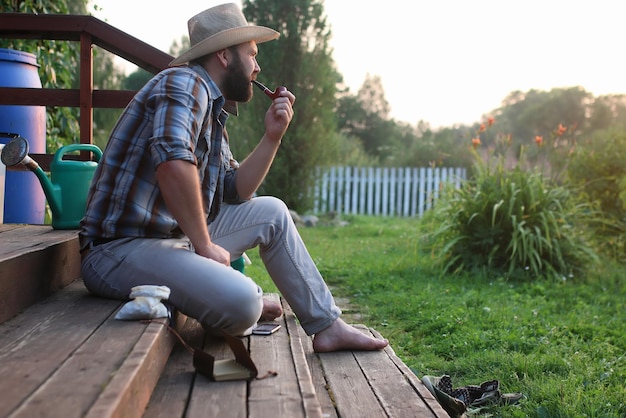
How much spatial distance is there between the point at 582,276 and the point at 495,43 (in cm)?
823

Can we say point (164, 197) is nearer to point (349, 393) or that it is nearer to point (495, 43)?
point (349, 393)

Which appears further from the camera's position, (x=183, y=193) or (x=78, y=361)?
(x=183, y=193)

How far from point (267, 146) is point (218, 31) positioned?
0.50 m

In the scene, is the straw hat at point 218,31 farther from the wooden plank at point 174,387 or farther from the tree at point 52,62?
the tree at point 52,62

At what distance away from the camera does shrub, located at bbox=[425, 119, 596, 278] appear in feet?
17.1

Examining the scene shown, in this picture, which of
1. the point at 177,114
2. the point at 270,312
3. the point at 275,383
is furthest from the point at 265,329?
the point at 177,114

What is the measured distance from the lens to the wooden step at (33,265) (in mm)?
1979

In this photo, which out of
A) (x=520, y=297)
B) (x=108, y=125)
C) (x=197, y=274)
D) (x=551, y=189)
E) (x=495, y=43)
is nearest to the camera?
(x=197, y=274)

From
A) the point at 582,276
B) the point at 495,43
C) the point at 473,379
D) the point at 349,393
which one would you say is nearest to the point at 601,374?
the point at 473,379

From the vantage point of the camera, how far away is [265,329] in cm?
257

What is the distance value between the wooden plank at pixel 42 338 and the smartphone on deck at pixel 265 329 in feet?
1.96

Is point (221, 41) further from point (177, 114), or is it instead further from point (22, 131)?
point (22, 131)

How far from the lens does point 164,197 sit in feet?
6.67

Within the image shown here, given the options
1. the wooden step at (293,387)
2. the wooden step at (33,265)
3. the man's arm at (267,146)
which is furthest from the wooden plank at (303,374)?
the wooden step at (33,265)
